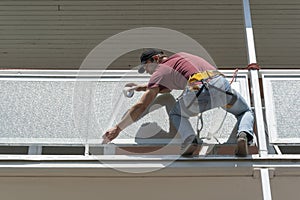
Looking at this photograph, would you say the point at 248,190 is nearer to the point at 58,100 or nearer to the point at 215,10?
the point at 58,100

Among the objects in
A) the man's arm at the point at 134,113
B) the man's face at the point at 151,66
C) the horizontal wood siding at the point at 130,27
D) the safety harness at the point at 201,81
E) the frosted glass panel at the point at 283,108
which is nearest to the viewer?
the safety harness at the point at 201,81

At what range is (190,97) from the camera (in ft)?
15.9

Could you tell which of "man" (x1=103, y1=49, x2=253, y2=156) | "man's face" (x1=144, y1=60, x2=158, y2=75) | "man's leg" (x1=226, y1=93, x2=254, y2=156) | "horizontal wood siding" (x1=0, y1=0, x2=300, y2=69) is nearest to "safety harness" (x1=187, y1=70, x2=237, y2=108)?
"man" (x1=103, y1=49, x2=253, y2=156)

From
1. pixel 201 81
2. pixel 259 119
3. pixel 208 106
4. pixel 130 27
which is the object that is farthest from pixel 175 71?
pixel 130 27

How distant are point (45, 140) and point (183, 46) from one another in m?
3.56

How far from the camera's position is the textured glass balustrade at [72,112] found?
5.32 m

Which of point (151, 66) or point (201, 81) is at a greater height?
point (151, 66)

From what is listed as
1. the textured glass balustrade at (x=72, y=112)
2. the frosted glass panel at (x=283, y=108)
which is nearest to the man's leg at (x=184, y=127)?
the textured glass balustrade at (x=72, y=112)

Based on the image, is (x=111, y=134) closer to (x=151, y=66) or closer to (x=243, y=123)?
(x=151, y=66)

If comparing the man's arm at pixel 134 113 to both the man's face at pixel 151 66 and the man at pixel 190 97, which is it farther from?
the man's face at pixel 151 66

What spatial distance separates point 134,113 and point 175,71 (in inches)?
19.0

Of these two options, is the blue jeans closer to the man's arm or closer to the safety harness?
the safety harness

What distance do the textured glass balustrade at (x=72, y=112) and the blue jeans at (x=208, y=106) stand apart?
1.08 feet

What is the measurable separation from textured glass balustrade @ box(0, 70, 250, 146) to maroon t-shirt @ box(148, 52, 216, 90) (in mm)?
479
